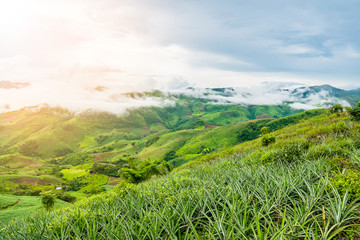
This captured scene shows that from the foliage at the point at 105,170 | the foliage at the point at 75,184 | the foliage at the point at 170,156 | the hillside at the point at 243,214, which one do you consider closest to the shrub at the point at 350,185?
the hillside at the point at 243,214

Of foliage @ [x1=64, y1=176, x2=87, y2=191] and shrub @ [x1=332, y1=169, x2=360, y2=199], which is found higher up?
shrub @ [x1=332, y1=169, x2=360, y2=199]

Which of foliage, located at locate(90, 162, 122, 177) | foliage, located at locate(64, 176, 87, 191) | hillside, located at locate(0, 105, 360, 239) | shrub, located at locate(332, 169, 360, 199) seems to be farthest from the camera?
foliage, located at locate(90, 162, 122, 177)

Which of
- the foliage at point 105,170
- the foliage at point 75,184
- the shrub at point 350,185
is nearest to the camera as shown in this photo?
the shrub at point 350,185

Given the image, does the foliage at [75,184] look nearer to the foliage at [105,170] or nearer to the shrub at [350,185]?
the foliage at [105,170]

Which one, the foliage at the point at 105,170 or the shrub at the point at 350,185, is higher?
the shrub at the point at 350,185

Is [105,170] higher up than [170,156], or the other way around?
[170,156]

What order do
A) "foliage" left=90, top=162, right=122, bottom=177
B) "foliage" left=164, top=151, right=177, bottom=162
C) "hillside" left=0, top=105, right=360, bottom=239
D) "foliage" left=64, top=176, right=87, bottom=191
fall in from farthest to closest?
"foliage" left=164, top=151, right=177, bottom=162, "foliage" left=90, top=162, right=122, bottom=177, "foliage" left=64, top=176, right=87, bottom=191, "hillside" left=0, top=105, right=360, bottom=239

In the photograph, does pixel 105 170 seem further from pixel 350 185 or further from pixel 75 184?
pixel 350 185

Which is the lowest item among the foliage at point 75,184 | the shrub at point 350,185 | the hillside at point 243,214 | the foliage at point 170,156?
the foliage at point 75,184

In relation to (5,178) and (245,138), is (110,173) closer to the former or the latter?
(5,178)

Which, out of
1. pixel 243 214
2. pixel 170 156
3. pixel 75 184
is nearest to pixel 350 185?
pixel 243 214

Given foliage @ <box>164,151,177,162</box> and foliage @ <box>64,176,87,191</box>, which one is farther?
foliage @ <box>164,151,177,162</box>

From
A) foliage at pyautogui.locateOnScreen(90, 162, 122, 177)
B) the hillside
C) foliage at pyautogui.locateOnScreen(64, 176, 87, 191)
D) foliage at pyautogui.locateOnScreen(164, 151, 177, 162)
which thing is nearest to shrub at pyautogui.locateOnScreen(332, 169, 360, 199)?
the hillside

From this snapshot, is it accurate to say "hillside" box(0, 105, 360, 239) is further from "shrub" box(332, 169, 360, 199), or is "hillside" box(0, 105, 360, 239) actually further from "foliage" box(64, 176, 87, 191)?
"foliage" box(64, 176, 87, 191)
